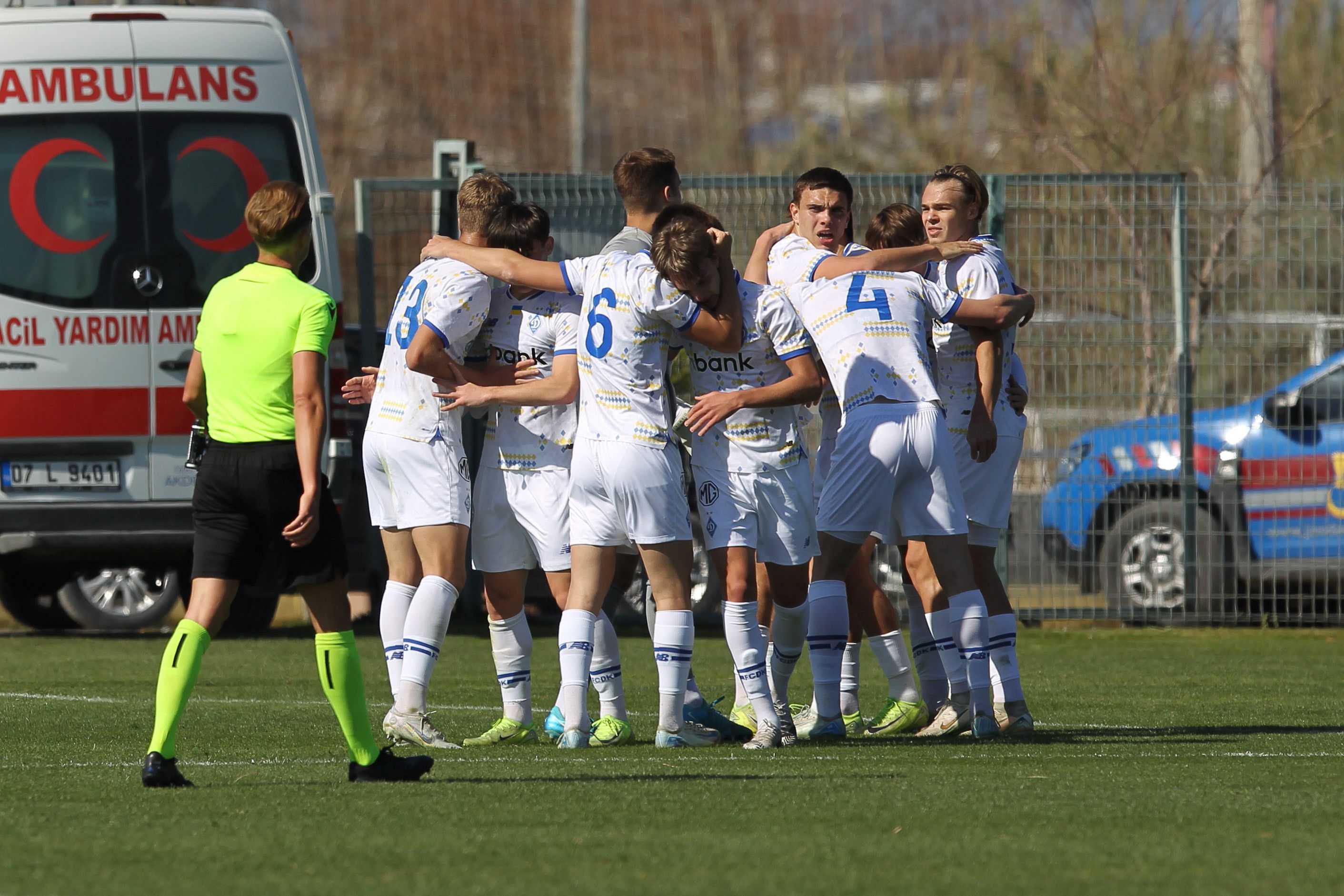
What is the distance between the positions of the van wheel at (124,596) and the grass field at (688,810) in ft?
14.6

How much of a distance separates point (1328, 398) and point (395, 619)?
6.92 meters

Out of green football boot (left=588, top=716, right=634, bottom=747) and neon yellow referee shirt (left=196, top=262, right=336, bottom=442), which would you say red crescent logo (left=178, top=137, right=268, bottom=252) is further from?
Answer: neon yellow referee shirt (left=196, top=262, right=336, bottom=442)

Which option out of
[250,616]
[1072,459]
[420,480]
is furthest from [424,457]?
[1072,459]

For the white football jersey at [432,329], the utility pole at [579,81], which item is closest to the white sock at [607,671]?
the white football jersey at [432,329]

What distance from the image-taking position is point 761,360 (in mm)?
6922

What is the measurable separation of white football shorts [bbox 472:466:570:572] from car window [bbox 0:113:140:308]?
15.3 ft

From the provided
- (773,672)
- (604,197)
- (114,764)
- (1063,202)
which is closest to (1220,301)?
(1063,202)

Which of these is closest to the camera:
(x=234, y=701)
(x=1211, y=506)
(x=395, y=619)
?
(x=395, y=619)

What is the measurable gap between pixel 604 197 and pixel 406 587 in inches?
235

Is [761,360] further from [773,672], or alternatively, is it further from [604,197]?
[604,197]

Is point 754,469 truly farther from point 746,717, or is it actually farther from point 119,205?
point 119,205

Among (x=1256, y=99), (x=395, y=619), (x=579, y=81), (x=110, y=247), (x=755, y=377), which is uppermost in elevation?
(x=579, y=81)

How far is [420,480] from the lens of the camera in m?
6.98

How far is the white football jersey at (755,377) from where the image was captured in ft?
22.7
